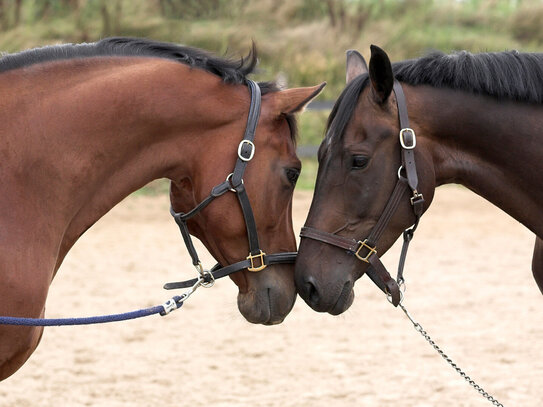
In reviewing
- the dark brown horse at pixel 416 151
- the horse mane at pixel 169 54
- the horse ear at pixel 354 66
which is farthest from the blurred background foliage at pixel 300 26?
the dark brown horse at pixel 416 151

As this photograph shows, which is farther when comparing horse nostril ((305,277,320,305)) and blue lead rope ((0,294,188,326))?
horse nostril ((305,277,320,305))

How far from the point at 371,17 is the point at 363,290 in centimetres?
1140

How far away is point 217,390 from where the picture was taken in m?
5.09

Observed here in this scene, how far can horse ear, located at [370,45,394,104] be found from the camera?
302cm

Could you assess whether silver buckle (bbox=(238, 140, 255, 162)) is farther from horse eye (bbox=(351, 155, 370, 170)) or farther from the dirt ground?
the dirt ground

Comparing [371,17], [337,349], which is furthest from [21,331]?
[371,17]

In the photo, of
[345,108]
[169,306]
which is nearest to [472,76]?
[345,108]

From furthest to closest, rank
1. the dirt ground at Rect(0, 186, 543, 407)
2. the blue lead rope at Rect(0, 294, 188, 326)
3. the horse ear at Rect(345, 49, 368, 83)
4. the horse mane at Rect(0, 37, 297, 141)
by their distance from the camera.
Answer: the dirt ground at Rect(0, 186, 543, 407)
the horse ear at Rect(345, 49, 368, 83)
the horse mane at Rect(0, 37, 297, 141)
the blue lead rope at Rect(0, 294, 188, 326)

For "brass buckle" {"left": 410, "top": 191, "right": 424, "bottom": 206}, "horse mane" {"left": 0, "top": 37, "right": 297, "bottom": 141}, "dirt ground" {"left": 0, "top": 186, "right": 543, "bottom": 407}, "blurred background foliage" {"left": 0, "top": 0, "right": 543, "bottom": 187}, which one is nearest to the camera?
"horse mane" {"left": 0, "top": 37, "right": 297, "bottom": 141}

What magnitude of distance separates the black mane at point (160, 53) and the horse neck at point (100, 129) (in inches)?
1.7

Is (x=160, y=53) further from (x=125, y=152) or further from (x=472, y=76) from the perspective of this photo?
(x=472, y=76)

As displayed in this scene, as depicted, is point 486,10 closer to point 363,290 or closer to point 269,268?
point 363,290

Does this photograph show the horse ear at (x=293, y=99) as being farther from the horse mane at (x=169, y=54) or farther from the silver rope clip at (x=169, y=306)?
the silver rope clip at (x=169, y=306)

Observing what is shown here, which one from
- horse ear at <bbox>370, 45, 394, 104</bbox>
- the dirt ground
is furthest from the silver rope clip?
horse ear at <bbox>370, 45, 394, 104</bbox>
